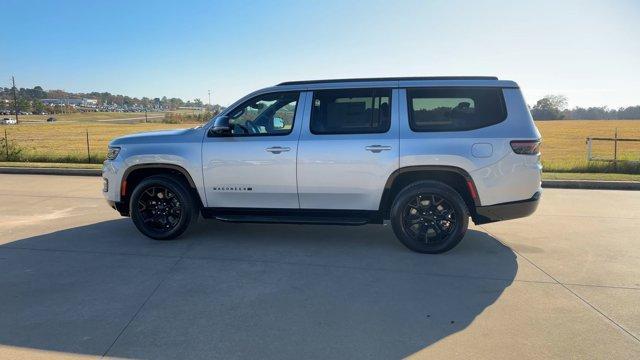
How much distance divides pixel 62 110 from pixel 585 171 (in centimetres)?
15818

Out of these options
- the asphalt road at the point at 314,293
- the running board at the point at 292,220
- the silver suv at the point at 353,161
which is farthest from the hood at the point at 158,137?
the asphalt road at the point at 314,293

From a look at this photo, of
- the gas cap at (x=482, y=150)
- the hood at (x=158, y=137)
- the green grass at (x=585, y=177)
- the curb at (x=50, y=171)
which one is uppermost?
the hood at (x=158, y=137)

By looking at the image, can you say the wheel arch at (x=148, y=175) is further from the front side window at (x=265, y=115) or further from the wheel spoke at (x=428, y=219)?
the wheel spoke at (x=428, y=219)

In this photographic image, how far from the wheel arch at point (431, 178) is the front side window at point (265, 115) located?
1.42 m

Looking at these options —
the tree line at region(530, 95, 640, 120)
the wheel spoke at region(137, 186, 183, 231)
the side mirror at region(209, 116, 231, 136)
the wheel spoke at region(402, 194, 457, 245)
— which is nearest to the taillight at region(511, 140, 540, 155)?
the wheel spoke at region(402, 194, 457, 245)

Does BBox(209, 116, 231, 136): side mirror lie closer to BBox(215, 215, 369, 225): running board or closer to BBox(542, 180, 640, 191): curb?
BBox(215, 215, 369, 225): running board

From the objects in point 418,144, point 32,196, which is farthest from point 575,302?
point 32,196

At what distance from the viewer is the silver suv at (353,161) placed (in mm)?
5082

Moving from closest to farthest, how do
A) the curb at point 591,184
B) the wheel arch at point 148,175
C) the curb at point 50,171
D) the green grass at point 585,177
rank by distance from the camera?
the wheel arch at point 148,175, the curb at point 591,184, the green grass at point 585,177, the curb at point 50,171

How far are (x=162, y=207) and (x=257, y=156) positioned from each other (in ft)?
4.93

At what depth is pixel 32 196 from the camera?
8.85m

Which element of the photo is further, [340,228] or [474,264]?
[340,228]

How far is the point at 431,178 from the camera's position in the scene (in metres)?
5.34

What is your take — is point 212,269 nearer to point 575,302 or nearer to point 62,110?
point 575,302
